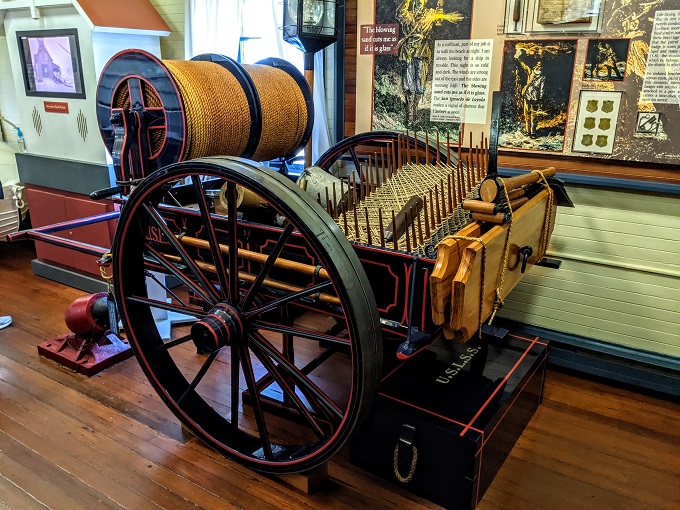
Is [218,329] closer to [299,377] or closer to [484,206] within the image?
[299,377]

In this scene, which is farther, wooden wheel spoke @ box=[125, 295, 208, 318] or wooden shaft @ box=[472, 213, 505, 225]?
wooden wheel spoke @ box=[125, 295, 208, 318]

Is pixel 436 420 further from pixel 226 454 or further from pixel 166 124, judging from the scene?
pixel 166 124

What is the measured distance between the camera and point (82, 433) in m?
2.54

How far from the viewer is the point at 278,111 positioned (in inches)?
113

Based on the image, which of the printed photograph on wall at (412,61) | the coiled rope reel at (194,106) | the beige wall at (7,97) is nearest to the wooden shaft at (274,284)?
the coiled rope reel at (194,106)

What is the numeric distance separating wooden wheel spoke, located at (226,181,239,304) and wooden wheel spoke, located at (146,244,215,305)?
0.39 ft

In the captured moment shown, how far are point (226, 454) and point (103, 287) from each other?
7.64 ft

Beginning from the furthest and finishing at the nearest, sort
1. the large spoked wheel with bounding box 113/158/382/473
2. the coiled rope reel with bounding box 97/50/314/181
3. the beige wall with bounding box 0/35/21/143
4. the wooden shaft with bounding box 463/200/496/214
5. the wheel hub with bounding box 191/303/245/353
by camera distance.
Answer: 1. the beige wall with bounding box 0/35/21/143
2. the coiled rope reel with bounding box 97/50/314/181
3. the wheel hub with bounding box 191/303/245/353
4. the wooden shaft with bounding box 463/200/496/214
5. the large spoked wheel with bounding box 113/158/382/473

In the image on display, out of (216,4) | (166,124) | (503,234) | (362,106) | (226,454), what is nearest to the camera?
(503,234)

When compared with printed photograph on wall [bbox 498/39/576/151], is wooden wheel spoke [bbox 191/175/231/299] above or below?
below

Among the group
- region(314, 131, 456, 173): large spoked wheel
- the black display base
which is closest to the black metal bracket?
the black display base

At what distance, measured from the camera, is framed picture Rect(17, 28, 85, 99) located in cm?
374

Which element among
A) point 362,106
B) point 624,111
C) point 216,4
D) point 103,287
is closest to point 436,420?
point 624,111

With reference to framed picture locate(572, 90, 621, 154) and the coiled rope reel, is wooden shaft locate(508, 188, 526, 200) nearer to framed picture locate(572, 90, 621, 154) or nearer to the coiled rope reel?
framed picture locate(572, 90, 621, 154)
